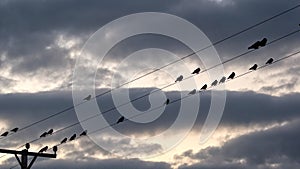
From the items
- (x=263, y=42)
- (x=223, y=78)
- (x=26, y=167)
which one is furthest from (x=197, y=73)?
(x=26, y=167)

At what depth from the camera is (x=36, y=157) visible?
4372 cm

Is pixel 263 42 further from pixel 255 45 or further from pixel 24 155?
pixel 24 155

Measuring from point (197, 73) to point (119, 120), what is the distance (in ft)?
27.1

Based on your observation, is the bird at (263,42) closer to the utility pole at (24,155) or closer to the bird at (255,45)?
the bird at (255,45)

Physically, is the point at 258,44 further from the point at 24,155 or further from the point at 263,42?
the point at 24,155

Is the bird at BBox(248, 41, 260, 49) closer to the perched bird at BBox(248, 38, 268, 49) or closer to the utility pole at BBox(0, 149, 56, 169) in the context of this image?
the perched bird at BBox(248, 38, 268, 49)

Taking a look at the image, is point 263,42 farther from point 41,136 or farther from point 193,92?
point 41,136

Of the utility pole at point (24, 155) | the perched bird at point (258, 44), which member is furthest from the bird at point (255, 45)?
the utility pole at point (24, 155)

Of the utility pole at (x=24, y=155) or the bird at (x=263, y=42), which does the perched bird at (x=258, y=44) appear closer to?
the bird at (x=263, y=42)

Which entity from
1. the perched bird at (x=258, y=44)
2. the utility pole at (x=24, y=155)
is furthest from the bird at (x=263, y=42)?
the utility pole at (x=24, y=155)

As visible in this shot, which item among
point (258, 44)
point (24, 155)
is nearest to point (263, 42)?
A: point (258, 44)

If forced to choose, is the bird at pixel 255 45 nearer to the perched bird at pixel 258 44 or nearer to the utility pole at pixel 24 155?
the perched bird at pixel 258 44

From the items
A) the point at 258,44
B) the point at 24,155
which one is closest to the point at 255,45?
the point at 258,44

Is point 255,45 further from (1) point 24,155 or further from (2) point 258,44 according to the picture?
(1) point 24,155
